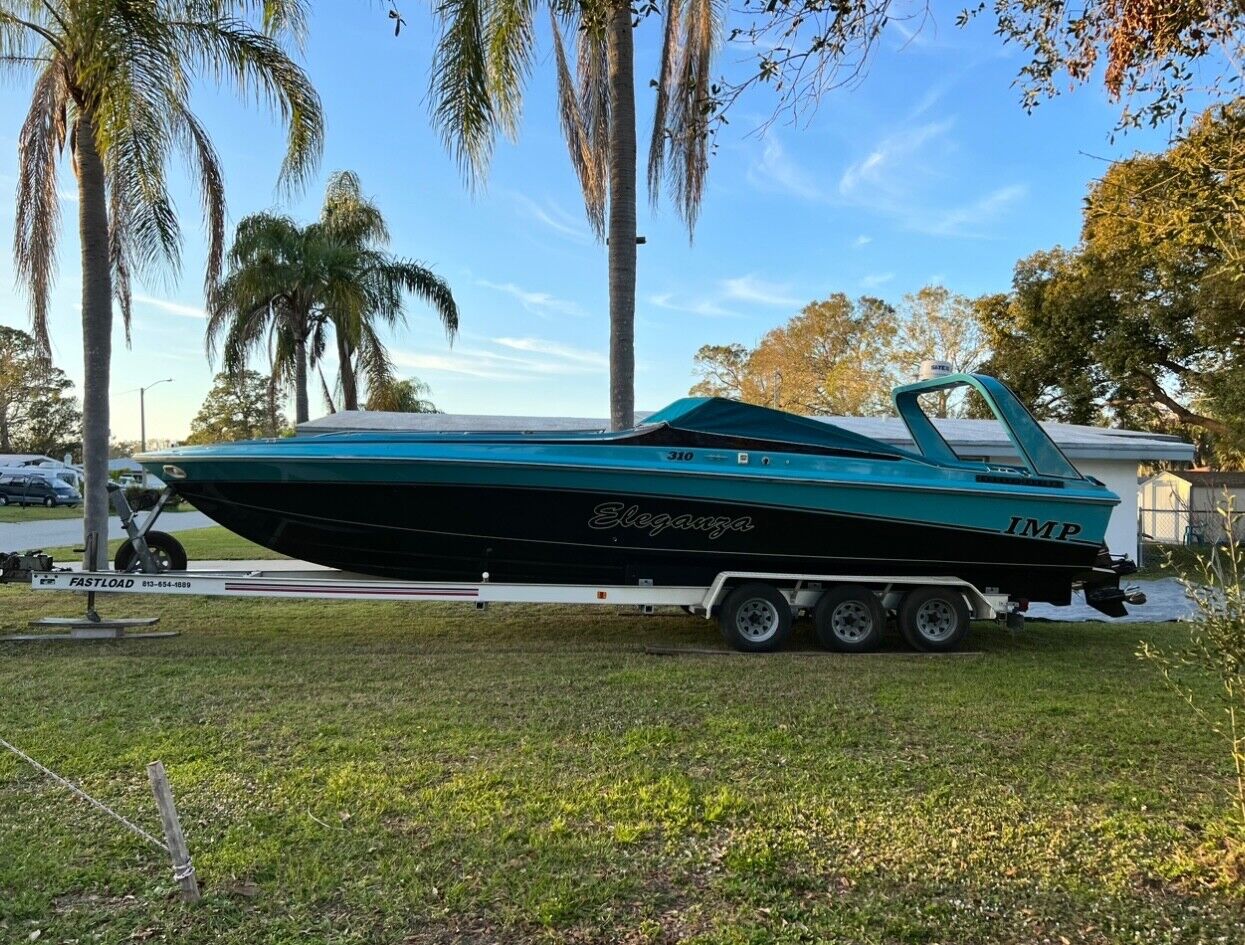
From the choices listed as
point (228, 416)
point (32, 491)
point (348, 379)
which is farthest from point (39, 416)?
point (348, 379)

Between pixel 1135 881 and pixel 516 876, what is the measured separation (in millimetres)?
2213

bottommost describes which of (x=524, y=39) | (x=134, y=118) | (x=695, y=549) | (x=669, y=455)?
(x=695, y=549)

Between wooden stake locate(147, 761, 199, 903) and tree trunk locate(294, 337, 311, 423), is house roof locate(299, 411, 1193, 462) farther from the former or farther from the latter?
wooden stake locate(147, 761, 199, 903)

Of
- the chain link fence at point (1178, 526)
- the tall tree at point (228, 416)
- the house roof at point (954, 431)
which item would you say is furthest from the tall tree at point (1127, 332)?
the tall tree at point (228, 416)

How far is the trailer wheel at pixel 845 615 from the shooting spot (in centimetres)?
726

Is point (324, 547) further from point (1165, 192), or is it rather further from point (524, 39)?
point (1165, 192)

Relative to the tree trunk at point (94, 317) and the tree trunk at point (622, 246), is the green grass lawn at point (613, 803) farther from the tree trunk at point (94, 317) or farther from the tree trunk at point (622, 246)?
the tree trunk at point (622, 246)

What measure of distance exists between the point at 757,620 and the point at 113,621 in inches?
229

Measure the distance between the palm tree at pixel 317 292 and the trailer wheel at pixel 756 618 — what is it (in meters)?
14.5

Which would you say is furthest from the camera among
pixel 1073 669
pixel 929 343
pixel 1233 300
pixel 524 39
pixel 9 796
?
pixel 929 343

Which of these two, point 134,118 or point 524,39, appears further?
point 524,39

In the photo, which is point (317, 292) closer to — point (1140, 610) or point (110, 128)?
point (110, 128)

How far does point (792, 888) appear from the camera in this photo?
2979 mm

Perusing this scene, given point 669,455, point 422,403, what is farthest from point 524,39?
point 422,403
